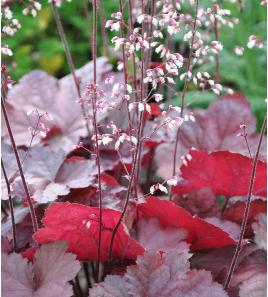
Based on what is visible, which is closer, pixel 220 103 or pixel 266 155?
pixel 266 155

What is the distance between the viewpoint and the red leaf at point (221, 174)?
53.5 inches

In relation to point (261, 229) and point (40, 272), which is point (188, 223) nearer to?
point (261, 229)

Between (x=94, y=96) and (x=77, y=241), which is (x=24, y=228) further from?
(x=94, y=96)

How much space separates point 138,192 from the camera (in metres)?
1.43

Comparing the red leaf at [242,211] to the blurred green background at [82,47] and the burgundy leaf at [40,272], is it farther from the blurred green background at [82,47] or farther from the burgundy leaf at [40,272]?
the blurred green background at [82,47]

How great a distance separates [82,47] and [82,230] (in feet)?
8.99

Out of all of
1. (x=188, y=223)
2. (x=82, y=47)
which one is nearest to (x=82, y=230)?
(x=188, y=223)

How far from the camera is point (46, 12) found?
3881 millimetres

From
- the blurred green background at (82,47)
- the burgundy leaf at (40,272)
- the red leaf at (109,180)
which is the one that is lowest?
the blurred green background at (82,47)

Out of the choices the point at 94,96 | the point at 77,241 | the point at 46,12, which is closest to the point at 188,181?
the point at 77,241

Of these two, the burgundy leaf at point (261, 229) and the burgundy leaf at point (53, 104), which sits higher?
the burgundy leaf at point (53, 104)

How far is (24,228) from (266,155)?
0.66 metres

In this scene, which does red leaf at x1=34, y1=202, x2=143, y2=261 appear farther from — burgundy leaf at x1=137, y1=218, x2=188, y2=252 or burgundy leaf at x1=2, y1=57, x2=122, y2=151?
burgundy leaf at x1=2, y1=57, x2=122, y2=151

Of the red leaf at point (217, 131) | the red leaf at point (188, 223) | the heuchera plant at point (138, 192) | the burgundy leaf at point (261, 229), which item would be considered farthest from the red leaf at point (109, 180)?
the burgundy leaf at point (261, 229)
